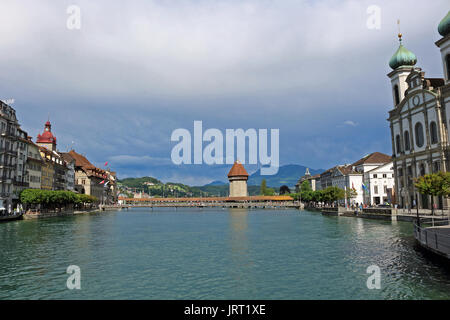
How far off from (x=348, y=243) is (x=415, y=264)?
371 inches

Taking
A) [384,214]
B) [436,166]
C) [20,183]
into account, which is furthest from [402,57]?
[20,183]

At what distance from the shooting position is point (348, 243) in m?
27.6

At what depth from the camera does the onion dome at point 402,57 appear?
67562 mm

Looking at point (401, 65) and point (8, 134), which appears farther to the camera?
point (401, 65)

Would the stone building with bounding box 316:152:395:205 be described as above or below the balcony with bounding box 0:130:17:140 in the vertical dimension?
below

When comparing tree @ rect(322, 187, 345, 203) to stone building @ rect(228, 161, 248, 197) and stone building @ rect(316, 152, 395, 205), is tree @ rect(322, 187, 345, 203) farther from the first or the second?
stone building @ rect(228, 161, 248, 197)

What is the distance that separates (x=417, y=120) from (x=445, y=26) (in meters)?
15.0

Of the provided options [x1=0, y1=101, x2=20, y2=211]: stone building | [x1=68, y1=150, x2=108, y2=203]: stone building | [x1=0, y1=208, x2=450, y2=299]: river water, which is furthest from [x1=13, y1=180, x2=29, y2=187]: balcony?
[x1=68, y1=150, x2=108, y2=203]: stone building

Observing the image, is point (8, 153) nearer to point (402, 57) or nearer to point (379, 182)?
point (402, 57)

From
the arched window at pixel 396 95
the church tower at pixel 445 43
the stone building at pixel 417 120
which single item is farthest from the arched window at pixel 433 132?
the arched window at pixel 396 95

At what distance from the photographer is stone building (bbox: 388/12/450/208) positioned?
181 feet

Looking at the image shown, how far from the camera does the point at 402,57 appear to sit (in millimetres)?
67875
